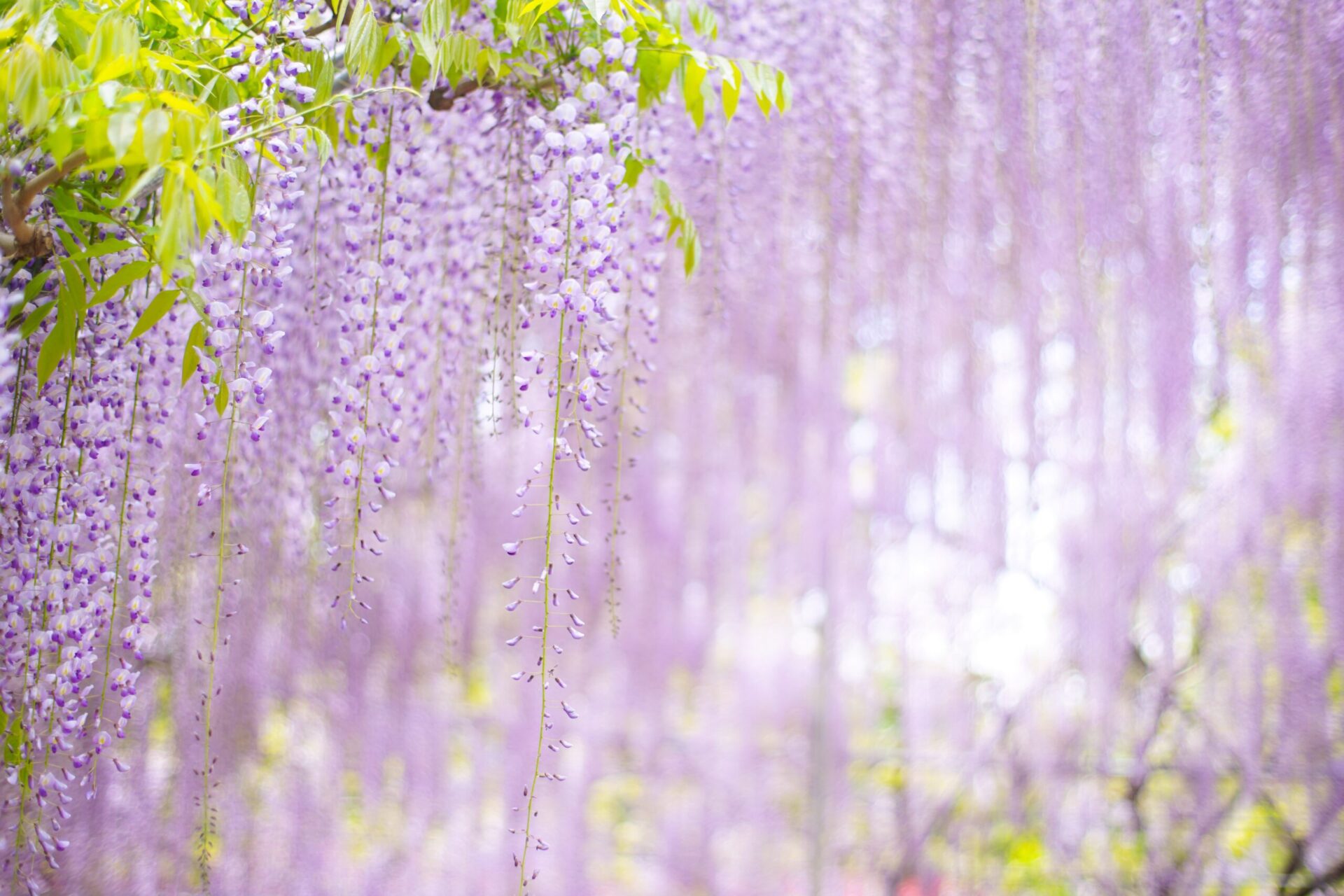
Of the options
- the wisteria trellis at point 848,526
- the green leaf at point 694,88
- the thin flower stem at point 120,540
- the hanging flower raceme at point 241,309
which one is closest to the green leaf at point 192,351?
the hanging flower raceme at point 241,309

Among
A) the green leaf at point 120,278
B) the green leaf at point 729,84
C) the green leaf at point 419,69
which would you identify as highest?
the green leaf at point 419,69

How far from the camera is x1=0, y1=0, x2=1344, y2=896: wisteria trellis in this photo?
1650 millimetres

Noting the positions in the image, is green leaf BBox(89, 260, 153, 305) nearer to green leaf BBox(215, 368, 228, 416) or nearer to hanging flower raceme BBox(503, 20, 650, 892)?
green leaf BBox(215, 368, 228, 416)

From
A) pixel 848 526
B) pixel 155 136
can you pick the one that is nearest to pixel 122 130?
pixel 155 136

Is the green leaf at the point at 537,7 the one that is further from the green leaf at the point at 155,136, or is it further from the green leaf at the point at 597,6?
the green leaf at the point at 155,136

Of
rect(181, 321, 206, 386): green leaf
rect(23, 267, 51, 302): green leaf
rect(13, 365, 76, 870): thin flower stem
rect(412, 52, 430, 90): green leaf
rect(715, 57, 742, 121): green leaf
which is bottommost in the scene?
rect(13, 365, 76, 870): thin flower stem

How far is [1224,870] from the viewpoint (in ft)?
6.62

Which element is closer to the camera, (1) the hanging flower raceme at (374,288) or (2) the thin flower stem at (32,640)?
(2) the thin flower stem at (32,640)

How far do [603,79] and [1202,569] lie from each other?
5.43ft

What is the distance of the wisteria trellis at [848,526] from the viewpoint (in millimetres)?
1650

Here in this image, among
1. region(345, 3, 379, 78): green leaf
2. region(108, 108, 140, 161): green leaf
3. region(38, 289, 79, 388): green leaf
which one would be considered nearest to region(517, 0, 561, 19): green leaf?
region(345, 3, 379, 78): green leaf

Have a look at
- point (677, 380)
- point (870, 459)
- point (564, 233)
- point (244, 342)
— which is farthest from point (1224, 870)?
point (244, 342)

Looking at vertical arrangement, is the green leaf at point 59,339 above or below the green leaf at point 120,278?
below

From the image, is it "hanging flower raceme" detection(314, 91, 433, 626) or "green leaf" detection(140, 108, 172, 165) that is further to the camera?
"hanging flower raceme" detection(314, 91, 433, 626)
